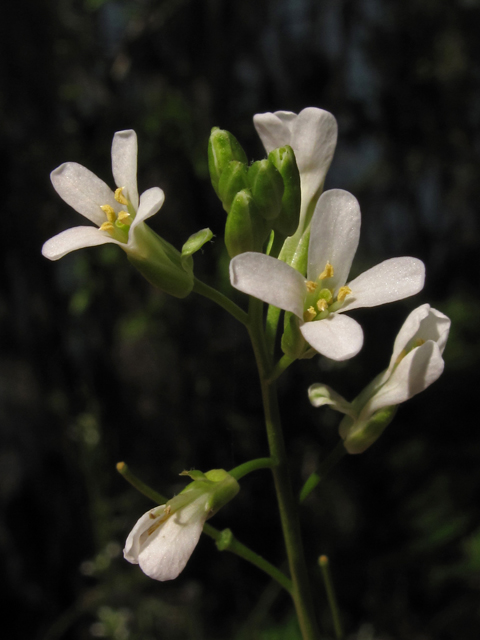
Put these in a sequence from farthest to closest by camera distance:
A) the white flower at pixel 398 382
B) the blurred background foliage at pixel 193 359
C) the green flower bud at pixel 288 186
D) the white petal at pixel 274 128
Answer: the blurred background foliage at pixel 193 359 → the white petal at pixel 274 128 → the green flower bud at pixel 288 186 → the white flower at pixel 398 382

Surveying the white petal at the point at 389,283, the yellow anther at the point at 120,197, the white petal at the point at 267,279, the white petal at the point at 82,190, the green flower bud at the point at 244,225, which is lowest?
the white petal at the point at 389,283

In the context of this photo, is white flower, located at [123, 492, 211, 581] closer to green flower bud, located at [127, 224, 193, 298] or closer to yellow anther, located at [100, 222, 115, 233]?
green flower bud, located at [127, 224, 193, 298]

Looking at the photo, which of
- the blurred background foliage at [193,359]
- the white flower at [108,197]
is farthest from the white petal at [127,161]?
the blurred background foliage at [193,359]

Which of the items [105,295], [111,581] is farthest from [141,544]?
[105,295]

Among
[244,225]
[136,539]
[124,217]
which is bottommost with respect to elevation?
[136,539]

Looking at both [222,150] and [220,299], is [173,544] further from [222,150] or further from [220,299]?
[222,150]

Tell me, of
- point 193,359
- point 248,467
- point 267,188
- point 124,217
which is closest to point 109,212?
point 124,217

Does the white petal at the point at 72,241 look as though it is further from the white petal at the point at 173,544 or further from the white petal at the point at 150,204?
the white petal at the point at 173,544

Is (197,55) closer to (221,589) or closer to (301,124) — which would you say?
(301,124)
